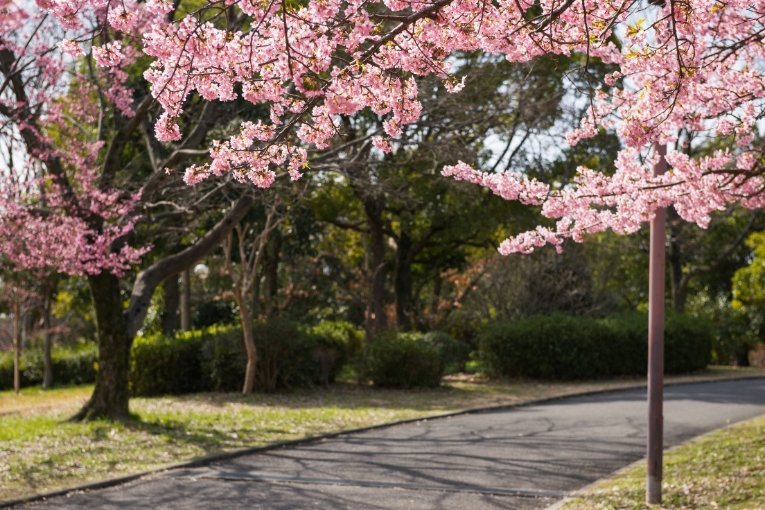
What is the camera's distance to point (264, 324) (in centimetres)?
1975

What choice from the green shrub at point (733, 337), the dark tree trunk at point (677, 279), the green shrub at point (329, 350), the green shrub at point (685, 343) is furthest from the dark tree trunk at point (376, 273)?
the green shrub at point (733, 337)

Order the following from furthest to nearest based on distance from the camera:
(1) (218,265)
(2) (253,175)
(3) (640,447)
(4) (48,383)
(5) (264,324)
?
(1) (218,265) → (4) (48,383) → (5) (264,324) → (3) (640,447) → (2) (253,175)

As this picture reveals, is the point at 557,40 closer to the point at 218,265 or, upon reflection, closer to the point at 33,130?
the point at 33,130

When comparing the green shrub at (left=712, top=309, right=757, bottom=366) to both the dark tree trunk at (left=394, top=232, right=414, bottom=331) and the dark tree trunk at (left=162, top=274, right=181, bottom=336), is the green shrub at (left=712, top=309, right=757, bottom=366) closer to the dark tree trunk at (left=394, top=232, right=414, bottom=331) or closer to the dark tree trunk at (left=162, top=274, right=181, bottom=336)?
the dark tree trunk at (left=394, top=232, right=414, bottom=331)

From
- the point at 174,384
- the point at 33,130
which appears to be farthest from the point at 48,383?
Answer: the point at 33,130

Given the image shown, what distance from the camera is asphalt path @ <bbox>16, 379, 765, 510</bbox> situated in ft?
27.8

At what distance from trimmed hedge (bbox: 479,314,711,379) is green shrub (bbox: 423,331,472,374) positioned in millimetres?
740

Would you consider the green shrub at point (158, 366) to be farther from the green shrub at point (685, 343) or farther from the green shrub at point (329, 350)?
the green shrub at point (685, 343)

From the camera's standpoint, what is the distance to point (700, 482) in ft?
28.0

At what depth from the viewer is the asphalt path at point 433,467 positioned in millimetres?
8484

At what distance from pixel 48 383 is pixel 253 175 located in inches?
901

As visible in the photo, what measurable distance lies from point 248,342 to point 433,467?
8994 millimetres

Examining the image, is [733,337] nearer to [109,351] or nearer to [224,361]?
[224,361]

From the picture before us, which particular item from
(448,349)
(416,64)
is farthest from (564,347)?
(416,64)
